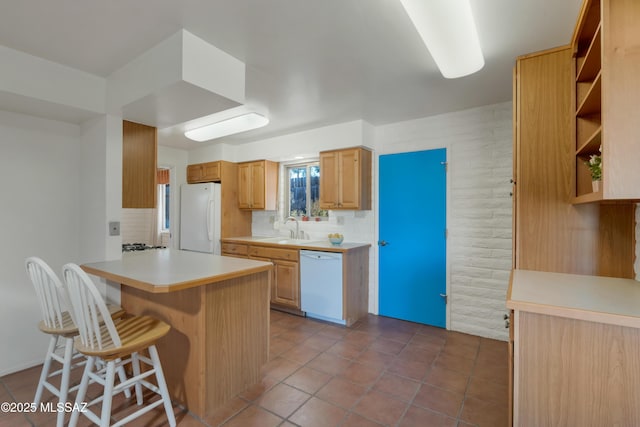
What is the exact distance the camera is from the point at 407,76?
2.35 meters

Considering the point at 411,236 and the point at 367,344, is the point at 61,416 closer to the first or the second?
the point at 367,344

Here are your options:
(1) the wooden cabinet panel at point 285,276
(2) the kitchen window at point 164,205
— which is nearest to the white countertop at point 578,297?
(1) the wooden cabinet panel at point 285,276

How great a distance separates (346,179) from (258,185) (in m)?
1.50

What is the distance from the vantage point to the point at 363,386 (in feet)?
7.09

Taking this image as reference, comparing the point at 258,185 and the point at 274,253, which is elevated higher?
the point at 258,185

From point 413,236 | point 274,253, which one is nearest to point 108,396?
point 274,253

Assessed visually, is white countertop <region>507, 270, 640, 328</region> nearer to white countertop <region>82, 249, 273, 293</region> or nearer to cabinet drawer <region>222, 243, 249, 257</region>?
white countertop <region>82, 249, 273, 293</region>

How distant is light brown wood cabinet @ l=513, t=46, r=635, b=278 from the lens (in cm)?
158

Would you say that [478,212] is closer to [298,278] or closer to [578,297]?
[578,297]

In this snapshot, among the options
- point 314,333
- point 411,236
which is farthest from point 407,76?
point 314,333

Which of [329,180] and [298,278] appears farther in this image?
[329,180]

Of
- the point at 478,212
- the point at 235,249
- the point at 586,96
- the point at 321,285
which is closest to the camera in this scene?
the point at 586,96

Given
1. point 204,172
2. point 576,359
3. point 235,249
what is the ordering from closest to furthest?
point 576,359
point 235,249
point 204,172

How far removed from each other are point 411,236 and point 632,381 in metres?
2.46
